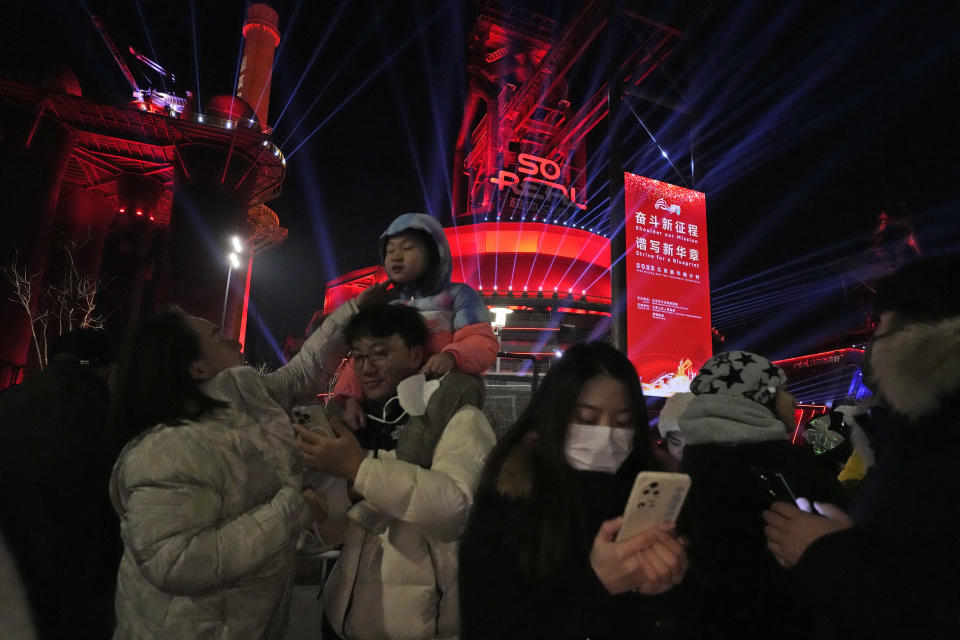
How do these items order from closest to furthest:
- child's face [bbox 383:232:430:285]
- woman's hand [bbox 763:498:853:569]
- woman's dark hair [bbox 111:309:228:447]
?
1. woman's hand [bbox 763:498:853:569]
2. woman's dark hair [bbox 111:309:228:447]
3. child's face [bbox 383:232:430:285]

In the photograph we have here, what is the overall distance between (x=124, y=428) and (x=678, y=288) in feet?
52.4

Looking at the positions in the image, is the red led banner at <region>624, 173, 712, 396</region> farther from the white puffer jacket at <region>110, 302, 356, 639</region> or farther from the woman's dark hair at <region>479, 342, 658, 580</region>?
the white puffer jacket at <region>110, 302, 356, 639</region>

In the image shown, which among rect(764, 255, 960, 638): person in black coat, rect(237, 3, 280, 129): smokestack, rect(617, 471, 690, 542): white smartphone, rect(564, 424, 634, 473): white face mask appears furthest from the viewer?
rect(237, 3, 280, 129): smokestack

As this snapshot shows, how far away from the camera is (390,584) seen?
6.48 feet

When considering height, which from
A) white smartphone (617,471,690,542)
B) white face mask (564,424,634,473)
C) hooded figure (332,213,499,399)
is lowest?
white smartphone (617,471,690,542)

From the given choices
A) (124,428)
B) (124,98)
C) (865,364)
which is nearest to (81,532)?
(124,428)

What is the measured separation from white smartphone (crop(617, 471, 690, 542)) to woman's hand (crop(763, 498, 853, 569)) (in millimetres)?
603

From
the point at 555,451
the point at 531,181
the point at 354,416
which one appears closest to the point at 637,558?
the point at 555,451

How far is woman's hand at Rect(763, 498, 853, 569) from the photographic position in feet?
5.30

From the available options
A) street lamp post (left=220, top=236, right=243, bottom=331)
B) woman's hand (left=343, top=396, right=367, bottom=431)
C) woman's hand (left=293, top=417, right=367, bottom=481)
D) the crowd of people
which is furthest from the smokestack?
woman's hand (left=293, top=417, right=367, bottom=481)

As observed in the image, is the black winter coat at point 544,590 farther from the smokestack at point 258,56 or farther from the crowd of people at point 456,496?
the smokestack at point 258,56

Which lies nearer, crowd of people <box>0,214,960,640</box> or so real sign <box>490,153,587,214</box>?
crowd of people <box>0,214,960,640</box>

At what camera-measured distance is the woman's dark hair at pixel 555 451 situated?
1.54 meters

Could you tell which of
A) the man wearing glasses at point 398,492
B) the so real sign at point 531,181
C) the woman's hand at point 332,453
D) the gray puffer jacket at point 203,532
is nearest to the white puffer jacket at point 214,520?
the gray puffer jacket at point 203,532
